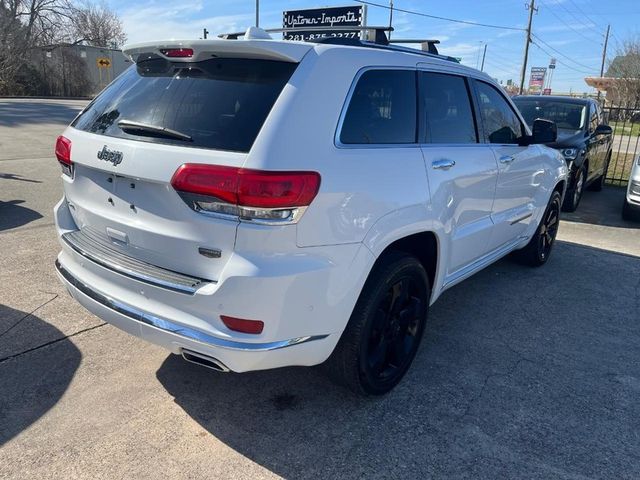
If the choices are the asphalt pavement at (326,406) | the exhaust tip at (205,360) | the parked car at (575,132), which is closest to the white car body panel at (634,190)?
the parked car at (575,132)

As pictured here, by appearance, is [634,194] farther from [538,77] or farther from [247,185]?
[538,77]

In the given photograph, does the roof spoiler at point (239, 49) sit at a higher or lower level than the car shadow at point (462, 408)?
higher

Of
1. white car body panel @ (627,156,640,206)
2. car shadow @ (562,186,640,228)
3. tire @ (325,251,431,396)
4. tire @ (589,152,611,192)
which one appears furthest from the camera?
tire @ (589,152,611,192)

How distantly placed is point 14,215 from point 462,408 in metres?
5.66

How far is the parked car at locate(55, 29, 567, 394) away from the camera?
2260 millimetres

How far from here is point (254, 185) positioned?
2.18 m

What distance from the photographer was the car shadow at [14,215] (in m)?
5.97

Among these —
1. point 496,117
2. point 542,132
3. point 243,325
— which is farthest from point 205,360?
point 542,132

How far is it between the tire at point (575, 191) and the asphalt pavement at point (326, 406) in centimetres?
433

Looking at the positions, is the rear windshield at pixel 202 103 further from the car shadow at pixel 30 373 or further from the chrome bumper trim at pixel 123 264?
the car shadow at pixel 30 373

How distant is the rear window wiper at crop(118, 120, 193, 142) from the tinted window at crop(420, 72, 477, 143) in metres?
1.49

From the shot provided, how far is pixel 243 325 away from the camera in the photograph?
2301mm

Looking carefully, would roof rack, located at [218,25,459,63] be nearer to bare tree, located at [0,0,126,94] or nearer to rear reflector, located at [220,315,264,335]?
rear reflector, located at [220,315,264,335]

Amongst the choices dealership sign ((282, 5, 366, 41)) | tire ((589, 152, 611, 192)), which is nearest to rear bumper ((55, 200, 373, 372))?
tire ((589, 152, 611, 192))
